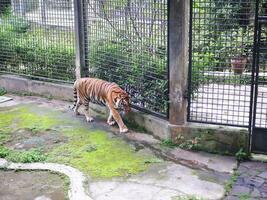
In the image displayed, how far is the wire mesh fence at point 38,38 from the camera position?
332 inches

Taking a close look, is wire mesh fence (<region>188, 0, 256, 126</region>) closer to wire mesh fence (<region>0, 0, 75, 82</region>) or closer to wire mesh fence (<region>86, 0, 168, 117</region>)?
wire mesh fence (<region>86, 0, 168, 117</region>)

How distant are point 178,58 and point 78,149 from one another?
1.83 metres

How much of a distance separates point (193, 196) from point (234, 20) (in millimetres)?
2304

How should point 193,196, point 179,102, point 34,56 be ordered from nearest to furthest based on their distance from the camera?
point 193,196 → point 179,102 → point 34,56

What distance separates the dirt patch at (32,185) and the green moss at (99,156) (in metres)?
0.39

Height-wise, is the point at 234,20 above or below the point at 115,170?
above

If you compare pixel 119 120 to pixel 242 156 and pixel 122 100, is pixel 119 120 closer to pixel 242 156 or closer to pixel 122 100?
pixel 122 100

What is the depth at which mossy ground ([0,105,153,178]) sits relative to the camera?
5598mm

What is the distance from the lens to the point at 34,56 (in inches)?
354

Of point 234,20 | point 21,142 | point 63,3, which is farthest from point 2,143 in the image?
point 234,20

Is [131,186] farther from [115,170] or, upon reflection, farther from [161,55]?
[161,55]

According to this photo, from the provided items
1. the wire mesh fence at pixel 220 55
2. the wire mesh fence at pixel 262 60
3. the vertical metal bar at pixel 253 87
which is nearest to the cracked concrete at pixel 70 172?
the wire mesh fence at pixel 220 55

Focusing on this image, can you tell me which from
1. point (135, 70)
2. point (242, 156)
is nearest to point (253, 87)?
point (242, 156)

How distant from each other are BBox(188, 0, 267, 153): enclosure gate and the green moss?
41.7 inches
